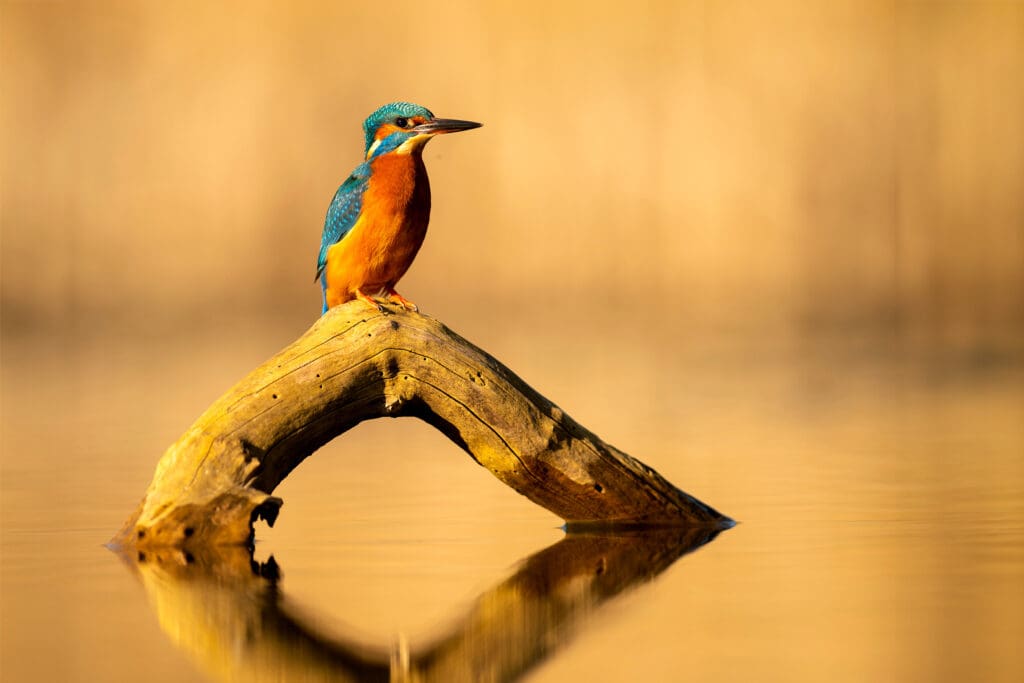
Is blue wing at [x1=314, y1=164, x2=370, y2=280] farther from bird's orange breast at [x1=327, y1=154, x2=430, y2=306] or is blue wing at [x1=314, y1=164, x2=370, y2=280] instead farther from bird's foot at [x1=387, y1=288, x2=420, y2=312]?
bird's foot at [x1=387, y1=288, x2=420, y2=312]

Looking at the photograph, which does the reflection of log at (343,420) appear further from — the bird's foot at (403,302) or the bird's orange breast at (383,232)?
the bird's orange breast at (383,232)

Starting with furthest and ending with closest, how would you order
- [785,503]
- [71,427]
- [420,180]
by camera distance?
[71,427] → [785,503] → [420,180]

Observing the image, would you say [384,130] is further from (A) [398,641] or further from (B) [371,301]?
(A) [398,641]

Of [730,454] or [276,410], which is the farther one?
[730,454]

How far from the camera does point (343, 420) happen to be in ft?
18.5

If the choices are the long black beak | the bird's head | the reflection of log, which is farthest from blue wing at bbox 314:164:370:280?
the reflection of log

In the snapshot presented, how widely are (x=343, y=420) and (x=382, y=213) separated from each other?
2.83ft

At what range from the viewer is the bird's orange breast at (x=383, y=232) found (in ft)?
20.2

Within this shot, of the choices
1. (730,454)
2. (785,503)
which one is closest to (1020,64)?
(730,454)

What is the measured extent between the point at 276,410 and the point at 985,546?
229cm

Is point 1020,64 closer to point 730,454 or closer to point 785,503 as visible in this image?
point 730,454

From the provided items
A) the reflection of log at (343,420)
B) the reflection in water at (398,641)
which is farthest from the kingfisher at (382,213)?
the reflection in water at (398,641)

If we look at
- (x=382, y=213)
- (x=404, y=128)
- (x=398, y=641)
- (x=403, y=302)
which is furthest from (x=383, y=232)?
(x=398, y=641)

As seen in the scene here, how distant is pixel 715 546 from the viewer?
225 inches
